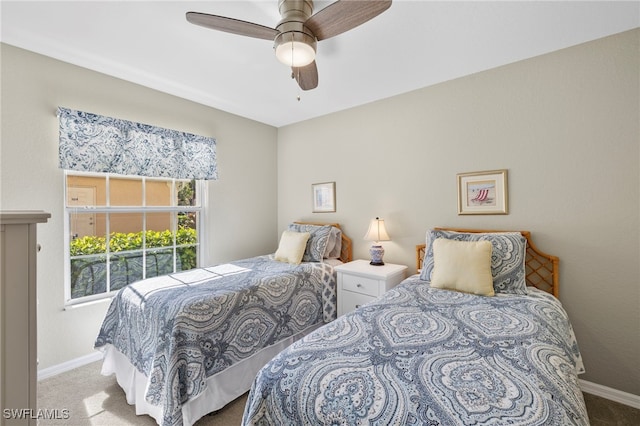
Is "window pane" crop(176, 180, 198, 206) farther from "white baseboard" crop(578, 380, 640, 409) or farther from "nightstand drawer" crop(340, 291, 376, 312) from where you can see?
"white baseboard" crop(578, 380, 640, 409)

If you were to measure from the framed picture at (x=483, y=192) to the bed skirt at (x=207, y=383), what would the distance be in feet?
6.98

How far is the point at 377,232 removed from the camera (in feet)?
9.61

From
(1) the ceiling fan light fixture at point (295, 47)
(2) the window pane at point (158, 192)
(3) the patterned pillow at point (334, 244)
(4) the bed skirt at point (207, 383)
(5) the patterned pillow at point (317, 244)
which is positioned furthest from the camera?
(3) the patterned pillow at point (334, 244)

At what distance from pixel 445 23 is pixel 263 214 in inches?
117

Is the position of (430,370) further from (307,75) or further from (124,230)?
(124,230)

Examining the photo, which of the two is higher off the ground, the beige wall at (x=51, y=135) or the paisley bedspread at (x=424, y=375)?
the beige wall at (x=51, y=135)

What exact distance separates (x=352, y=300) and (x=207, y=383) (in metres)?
1.44

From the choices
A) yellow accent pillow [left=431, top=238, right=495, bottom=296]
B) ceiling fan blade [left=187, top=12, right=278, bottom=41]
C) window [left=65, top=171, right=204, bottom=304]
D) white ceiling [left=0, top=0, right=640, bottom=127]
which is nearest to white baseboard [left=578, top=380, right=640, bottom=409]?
yellow accent pillow [left=431, top=238, right=495, bottom=296]

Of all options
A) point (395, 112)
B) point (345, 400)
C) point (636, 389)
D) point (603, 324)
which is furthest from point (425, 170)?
point (345, 400)

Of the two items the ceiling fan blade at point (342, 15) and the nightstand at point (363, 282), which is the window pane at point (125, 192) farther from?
the ceiling fan blade at point (342, 15)

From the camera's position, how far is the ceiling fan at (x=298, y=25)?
141 cm

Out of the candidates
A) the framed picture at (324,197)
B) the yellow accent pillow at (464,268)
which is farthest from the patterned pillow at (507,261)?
the framed picture at (324,197)

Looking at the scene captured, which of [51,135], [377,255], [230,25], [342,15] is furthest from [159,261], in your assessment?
[342,15]

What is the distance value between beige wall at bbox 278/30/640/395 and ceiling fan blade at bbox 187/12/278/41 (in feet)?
6.00
